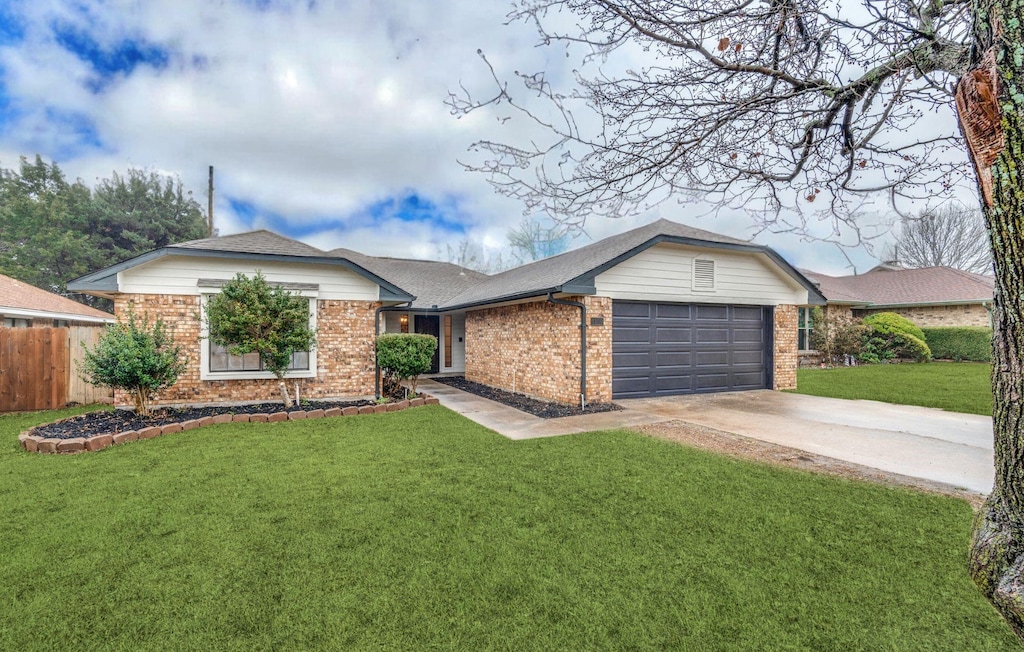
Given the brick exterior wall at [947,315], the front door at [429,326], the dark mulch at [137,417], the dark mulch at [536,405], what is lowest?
the dark mulch at [536,405]

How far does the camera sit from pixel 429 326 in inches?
607

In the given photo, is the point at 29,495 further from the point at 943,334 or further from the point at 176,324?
the point at 943,334

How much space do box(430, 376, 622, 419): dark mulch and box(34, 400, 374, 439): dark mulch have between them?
2.98 m

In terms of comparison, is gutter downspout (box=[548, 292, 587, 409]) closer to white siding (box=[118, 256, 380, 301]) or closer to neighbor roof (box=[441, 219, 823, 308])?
neighbor roof (box=[441, 219, 823, 308])

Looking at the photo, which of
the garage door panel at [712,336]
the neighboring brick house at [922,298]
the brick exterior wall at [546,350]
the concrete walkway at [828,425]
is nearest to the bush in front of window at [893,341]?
the neighboring brick house at [922,298]

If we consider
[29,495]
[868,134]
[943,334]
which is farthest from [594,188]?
[943,334]

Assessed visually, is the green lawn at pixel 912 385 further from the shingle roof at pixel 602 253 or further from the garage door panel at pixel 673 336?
the shingle roof at pixel 602 253

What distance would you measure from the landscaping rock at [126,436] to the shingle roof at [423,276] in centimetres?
861

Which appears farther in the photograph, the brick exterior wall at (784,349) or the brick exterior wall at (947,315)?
the brick exterior wall at (947,315)

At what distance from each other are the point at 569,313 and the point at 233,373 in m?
6.70

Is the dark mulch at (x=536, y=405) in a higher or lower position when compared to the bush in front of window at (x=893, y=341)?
lower

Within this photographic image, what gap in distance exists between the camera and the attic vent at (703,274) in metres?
9.86

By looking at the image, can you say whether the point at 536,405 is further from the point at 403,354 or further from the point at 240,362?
the point at 240,362

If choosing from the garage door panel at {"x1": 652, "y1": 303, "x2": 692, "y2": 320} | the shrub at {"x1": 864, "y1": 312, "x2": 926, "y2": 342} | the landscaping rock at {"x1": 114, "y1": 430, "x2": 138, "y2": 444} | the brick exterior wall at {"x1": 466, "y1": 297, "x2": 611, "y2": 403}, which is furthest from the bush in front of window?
the landscaping rock at {"x1": 114, "y1": 430, "x2": 138, "y2": 444}
